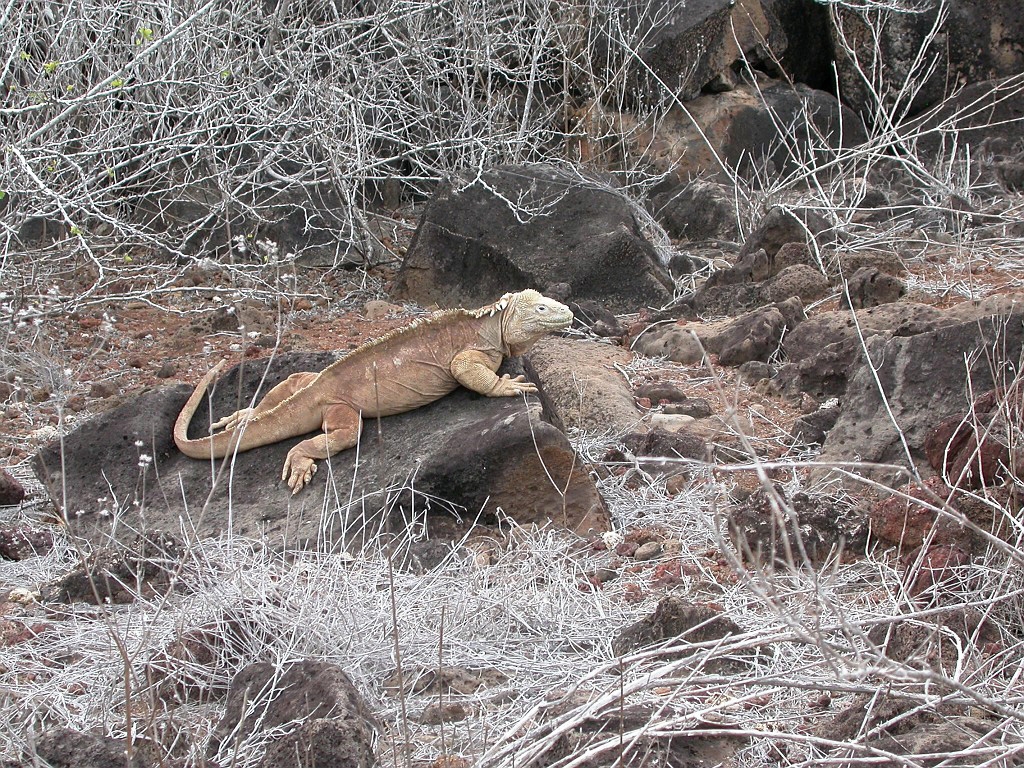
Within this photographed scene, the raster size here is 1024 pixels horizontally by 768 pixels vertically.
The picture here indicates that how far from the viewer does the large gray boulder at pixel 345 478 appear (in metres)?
5.52

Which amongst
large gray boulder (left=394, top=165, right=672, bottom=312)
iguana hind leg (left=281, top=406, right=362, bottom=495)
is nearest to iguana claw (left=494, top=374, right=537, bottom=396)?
iguana hind leg (left=281, top=406, right=362, bottom=495)

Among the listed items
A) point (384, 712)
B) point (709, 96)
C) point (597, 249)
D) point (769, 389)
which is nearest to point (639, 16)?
point (709, 96)

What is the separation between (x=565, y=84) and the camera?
42.1 ft

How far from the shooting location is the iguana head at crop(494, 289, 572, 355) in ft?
20.3

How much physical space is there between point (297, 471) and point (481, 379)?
1.01 metres

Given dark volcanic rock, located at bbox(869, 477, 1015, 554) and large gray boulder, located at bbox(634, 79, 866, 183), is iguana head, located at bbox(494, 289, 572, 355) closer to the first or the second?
dark volcanic rock, located at bbox(869, 477, 1015, 554)

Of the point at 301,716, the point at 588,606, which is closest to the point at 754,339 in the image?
the point at 588,606

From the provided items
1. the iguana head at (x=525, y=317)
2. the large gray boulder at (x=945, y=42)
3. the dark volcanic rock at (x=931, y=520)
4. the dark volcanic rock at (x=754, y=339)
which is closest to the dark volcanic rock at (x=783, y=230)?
the dark volcanic rock at (x=754, y=339)

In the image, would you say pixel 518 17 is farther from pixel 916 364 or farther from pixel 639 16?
pixel 916 364

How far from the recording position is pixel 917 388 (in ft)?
19.2

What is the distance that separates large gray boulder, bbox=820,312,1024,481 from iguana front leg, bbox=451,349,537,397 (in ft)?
5.16

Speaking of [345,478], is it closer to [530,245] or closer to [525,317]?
[525,317]

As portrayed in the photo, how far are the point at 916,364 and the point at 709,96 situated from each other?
8.93 m

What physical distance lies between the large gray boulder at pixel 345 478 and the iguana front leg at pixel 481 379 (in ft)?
0.19
